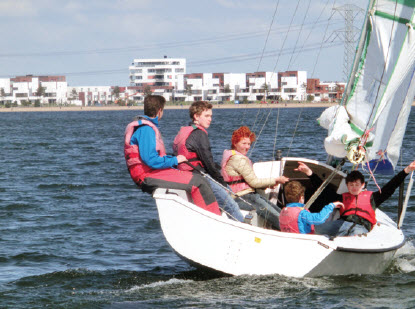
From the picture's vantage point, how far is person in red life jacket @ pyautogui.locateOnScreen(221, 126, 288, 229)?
9.05 m

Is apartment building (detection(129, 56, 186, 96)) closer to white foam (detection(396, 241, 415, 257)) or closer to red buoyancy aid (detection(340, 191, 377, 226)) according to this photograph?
white foam (detection(396, 241, 415, 257))

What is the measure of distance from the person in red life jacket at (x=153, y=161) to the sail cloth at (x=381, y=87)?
5.75ft

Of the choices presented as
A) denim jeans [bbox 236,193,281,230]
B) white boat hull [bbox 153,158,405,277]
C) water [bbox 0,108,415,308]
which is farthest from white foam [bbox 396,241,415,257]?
denim jeans [bbox 236,193,281,230]

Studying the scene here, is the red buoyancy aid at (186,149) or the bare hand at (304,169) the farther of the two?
the bare hand at (304,169)

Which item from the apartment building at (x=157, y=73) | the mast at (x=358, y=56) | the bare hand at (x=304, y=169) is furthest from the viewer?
the apartment building at (x=157, y=73)

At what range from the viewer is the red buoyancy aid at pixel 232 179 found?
9125 mm

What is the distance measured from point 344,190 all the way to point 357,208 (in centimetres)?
164

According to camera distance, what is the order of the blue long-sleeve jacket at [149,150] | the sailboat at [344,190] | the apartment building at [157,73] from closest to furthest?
the blue long-sleeve jacket at [149,150] < the sailboat at [344,190] < the apartment building at [157,73]

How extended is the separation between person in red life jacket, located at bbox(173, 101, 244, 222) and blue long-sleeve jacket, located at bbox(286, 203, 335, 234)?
0.68 m

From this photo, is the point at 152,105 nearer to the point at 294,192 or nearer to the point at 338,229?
the point at 294,192

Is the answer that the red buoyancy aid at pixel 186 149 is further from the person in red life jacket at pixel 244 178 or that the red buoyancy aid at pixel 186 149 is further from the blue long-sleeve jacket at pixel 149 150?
the person in red life jacket at pixel 244 178

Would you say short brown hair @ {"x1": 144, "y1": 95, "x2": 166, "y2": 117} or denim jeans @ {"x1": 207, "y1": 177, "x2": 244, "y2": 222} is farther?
denim jeans @ {"x1": 207, "y1": 177, "x2": 244, "y2": 222}

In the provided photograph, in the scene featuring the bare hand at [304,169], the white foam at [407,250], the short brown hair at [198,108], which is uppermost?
the short brown hair at [198,108]

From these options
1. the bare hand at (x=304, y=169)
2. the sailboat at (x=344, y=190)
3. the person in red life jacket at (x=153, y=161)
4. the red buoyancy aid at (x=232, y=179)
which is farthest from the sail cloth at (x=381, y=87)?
the person in red life jacket at (x=153, y=161)
